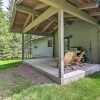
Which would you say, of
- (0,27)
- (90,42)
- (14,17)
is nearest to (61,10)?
(14,17)

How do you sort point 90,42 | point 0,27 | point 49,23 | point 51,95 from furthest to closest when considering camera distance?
point 0,27 < point 49,23 < point 90,42 < point 51,95

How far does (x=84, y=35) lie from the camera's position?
11734mm

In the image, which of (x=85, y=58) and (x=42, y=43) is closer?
(x=85, y=58)

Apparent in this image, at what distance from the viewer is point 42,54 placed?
18.4 meters

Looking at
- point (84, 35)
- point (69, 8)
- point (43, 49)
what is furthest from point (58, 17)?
point (43, 49)

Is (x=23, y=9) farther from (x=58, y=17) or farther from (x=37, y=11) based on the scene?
(x=58, y=17)

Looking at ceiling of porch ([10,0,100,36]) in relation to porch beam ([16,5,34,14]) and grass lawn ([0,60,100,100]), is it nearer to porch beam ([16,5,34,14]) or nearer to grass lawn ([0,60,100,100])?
porch beam ([16,5,34,14])

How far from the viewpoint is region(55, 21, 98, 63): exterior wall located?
35.8ft

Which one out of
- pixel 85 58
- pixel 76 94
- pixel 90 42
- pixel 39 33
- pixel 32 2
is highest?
pixel 32 2

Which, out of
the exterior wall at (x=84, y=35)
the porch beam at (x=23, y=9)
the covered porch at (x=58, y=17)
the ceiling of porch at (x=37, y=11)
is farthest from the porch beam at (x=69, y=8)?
the porch beam at (x=23, y=9)

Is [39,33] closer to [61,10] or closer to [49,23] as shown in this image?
[49,23]

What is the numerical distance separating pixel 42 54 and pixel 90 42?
827cm

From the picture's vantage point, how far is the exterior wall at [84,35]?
1090 cm

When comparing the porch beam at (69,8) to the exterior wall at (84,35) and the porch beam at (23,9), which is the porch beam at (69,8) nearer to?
the exterior wall at (84,35)
